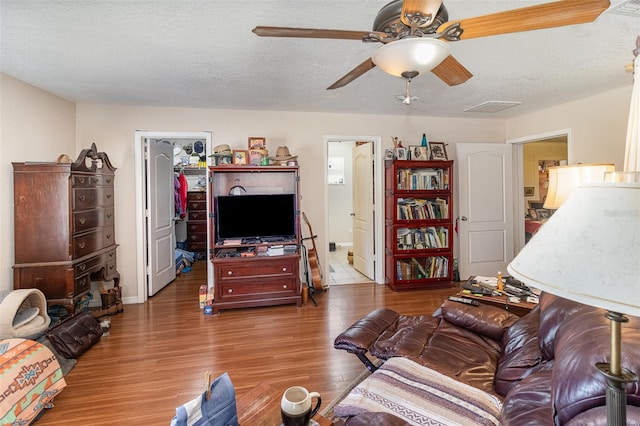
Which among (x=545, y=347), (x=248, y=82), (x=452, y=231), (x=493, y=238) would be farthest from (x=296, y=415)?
(x=493, y=238)

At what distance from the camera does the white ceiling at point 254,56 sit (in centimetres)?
179

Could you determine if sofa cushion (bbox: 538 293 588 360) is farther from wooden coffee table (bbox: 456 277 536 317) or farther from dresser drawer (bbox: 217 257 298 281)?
dresser drawer (bbox: 217 257 298 281)

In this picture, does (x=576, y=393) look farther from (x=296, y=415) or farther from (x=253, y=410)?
(x=253, y=410)

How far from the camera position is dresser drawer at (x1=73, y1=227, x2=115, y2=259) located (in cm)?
288

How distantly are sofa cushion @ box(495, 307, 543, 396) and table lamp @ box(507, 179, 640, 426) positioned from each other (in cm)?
105

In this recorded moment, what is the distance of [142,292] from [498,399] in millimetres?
3883

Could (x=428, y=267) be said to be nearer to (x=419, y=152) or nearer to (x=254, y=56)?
(x=419, y=152)

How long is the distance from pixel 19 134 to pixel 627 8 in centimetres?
470

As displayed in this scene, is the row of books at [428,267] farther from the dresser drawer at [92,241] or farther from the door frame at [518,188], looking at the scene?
the dresser drawer at [92,241]

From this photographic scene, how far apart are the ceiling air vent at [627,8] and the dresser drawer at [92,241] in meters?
4.40

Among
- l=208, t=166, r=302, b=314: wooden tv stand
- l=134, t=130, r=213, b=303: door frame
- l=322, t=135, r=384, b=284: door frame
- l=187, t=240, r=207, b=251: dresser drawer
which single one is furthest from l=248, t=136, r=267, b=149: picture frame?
l=187, t=240, r=207, b=251: dresser drawer

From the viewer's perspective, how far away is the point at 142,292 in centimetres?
379

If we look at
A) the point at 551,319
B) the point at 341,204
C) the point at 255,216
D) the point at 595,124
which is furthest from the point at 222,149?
the point at 595,124

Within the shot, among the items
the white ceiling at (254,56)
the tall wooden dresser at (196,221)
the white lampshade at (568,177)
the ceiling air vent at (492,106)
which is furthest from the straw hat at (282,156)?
the tall wooden dresser at (196,221)
